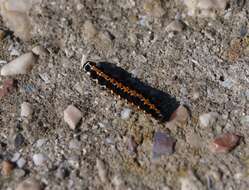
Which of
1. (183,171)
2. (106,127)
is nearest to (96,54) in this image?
(106,127)

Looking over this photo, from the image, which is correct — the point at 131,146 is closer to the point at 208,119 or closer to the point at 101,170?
the point at 101,170

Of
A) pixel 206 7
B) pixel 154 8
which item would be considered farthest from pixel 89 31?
pixel 206 7

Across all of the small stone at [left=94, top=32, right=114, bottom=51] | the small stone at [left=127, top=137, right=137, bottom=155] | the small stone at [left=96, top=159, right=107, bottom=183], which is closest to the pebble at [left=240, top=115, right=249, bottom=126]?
the small stone at [left=127, top=137, right=137, bottom=155]

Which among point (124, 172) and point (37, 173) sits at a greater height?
point (124, 172)

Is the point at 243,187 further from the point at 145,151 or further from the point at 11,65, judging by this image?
the point at 11,65

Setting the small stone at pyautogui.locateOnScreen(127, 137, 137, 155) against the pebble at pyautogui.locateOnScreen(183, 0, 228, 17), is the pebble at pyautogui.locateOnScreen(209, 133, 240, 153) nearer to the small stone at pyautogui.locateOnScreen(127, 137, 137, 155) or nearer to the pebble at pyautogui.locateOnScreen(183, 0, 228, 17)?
the small stone at pyautogui.locateOnScreen(127, 137, 137, 155)

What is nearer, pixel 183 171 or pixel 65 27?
pixel 183 171

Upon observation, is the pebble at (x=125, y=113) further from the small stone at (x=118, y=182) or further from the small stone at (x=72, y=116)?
the small stone at (x=118, y=182)
